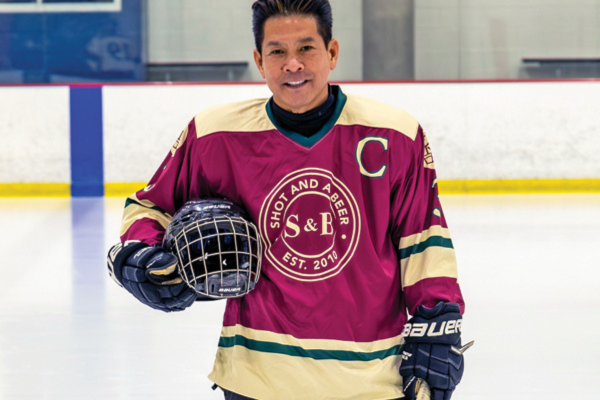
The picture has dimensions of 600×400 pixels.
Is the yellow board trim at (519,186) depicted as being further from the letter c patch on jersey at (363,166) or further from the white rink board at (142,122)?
the letter c patch on jersey at (363,166)

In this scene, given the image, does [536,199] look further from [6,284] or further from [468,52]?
[6,284]

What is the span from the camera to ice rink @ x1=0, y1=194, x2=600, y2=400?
103 inches

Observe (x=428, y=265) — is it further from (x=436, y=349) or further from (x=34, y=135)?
(x=34, y=135)

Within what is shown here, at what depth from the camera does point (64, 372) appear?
2.74 m

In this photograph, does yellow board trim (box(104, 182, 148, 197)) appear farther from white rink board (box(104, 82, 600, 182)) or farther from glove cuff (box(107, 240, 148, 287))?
glove cuff (box(107, 240, 148, 287))

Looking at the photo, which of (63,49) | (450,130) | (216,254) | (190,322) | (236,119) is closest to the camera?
(216,254)

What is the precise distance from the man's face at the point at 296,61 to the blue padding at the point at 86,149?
22.0ft

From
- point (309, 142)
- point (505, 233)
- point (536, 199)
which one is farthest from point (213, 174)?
point (536, 199)

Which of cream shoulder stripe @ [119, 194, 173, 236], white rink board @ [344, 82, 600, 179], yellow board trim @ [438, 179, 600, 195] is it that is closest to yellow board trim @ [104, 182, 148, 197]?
white rink board @ [344, 82, 600, 179]

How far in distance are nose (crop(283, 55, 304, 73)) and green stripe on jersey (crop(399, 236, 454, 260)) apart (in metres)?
0.34

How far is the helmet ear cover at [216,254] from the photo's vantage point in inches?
50.2

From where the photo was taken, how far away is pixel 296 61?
4.30 ft

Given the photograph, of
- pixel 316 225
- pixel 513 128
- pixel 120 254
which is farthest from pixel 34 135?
pixel 316 225

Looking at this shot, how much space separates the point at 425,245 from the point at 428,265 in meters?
0.03
